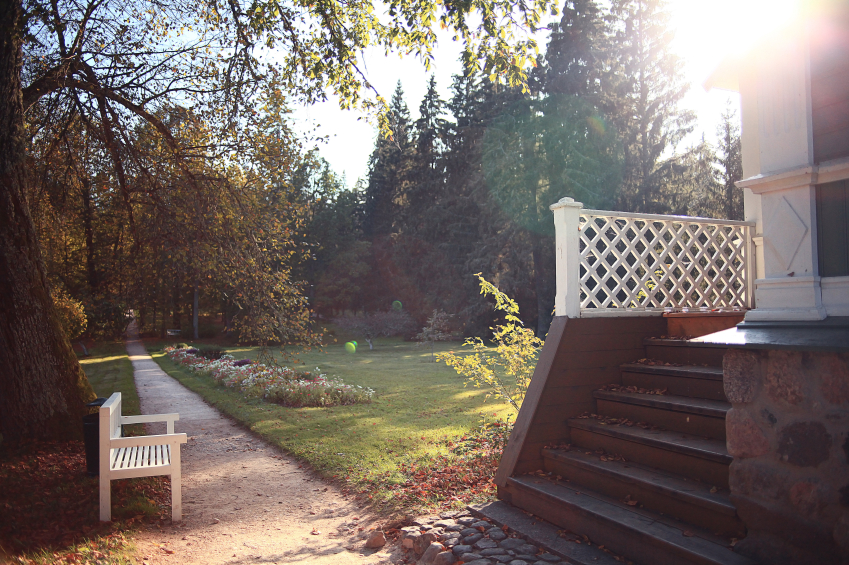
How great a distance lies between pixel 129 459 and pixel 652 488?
4055 millimetres

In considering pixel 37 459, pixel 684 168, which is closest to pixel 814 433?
pixel 37 459

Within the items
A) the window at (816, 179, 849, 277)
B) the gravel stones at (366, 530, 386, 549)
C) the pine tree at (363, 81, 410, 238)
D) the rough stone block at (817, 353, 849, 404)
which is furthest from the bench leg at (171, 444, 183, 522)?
the pine tree at (363, 81, 410, 238)

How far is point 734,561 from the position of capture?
2656mm

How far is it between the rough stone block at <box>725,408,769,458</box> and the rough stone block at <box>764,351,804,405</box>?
19cm

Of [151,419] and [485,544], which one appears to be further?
[151,419]

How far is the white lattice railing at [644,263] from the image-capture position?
4570 mm

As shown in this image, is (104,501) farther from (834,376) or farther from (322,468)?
(834,376)

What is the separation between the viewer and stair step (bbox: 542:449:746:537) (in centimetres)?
300

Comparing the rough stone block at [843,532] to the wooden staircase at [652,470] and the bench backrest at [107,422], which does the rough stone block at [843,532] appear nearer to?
the wooden staircase at [652,470]

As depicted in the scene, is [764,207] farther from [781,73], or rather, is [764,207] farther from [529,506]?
[529,506]

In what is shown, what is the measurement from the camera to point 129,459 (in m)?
4.47

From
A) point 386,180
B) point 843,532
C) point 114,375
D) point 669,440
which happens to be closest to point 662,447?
point 669,440

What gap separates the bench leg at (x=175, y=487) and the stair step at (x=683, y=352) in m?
4.10

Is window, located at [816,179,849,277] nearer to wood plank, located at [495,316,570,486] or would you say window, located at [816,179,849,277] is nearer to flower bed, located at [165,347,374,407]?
wood plank, located at [495,316,570,486]
